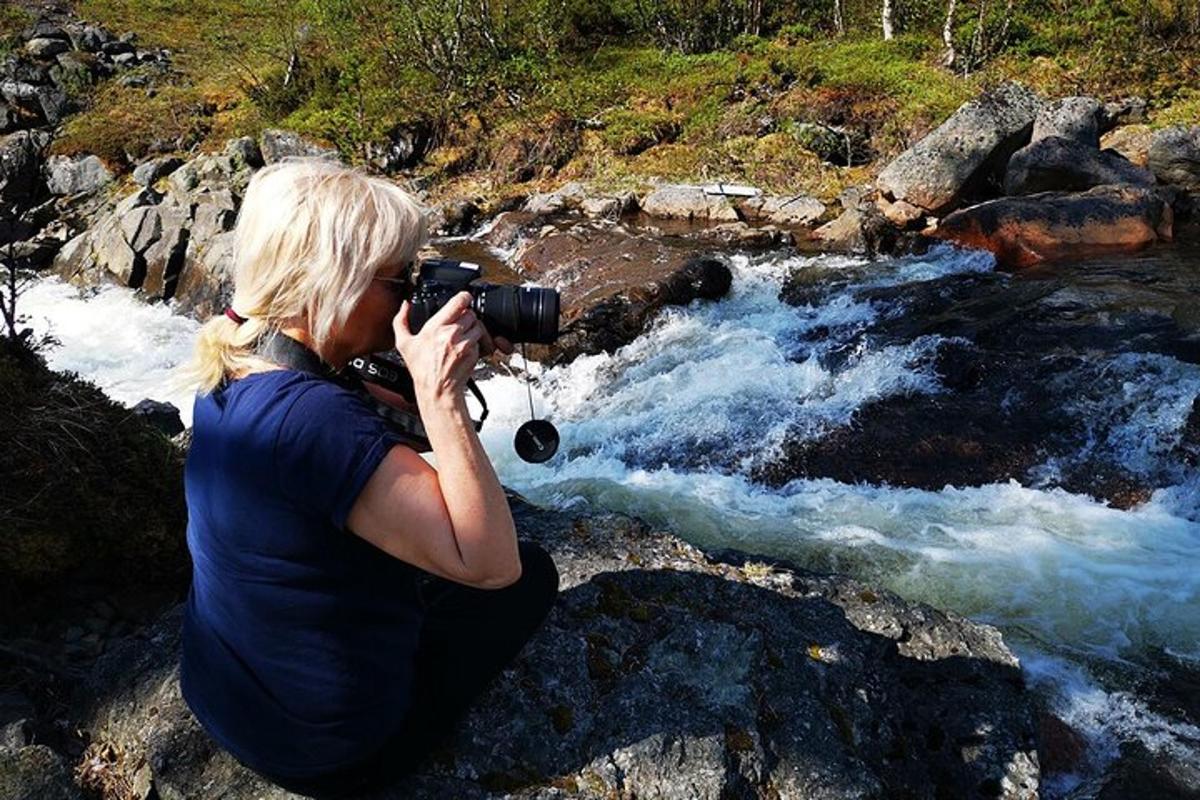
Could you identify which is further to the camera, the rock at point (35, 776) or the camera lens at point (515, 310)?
the rock at point (35, 776)

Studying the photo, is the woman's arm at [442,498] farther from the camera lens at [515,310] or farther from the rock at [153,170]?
the rock at [153,170]

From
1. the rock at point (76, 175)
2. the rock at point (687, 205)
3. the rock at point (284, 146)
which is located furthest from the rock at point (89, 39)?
the rock at point (687, 205)

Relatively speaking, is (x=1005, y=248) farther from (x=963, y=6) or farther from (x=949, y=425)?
(x=963, y=6)

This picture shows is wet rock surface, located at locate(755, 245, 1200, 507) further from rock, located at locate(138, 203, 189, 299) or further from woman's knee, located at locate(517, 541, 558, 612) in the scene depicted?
rock, located at locate(138, 203, 189, 299)

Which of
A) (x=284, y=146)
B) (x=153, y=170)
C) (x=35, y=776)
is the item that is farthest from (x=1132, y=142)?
(x=153, y=170)

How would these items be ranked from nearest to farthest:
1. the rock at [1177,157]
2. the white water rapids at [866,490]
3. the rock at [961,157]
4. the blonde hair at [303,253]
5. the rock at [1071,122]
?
1. the blonde hair at [303,253]
2. the white water rapids at [866,490]
3. the rock at [1177,157]
4. the rock at [961,157]
5. the rock at [1071,122]

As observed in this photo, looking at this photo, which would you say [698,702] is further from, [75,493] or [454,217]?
[454,217]

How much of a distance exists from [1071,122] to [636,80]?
28.7 ft

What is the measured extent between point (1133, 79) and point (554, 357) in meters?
12.6

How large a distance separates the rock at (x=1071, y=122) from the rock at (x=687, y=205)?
4517 mm

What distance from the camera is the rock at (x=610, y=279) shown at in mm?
8523

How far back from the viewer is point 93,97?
19.1 metres

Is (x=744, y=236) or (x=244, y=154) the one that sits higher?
(x=744, y=236)

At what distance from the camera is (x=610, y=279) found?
9.49 metres
